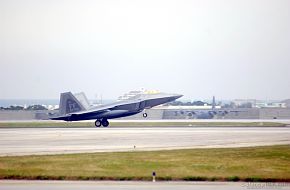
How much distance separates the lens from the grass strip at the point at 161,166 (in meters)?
21.7

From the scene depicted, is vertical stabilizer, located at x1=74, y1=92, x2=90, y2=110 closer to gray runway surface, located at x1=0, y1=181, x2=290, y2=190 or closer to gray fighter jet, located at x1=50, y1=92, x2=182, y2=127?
gray fighter jet, located at x1=50, y1=92, x2=182, y2=127

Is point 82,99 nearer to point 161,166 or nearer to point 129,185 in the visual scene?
point 161,166

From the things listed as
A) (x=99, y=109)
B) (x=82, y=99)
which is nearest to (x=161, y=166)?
(x=99, y=109)

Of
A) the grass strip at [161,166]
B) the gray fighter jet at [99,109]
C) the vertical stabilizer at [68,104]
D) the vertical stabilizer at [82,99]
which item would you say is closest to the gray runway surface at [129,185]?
the grass strip at [161,166]

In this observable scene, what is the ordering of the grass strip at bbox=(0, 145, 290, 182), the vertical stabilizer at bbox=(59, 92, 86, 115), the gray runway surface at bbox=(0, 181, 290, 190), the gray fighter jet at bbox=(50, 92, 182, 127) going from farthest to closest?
the vertical stabilizer at bbox=(59, 92, 86, 115), the gray fighter jet at bbox=(50, 92, 182, 127), the grass strip at bbox=(0, 145, 290, 182), the gray runway surface at bbox=(0, 181, 290, 190)

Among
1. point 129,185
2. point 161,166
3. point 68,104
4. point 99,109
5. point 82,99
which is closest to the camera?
point 129,185

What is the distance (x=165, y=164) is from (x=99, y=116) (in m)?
41.7

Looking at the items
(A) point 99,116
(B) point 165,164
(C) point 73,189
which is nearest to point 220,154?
(B) point 165,164

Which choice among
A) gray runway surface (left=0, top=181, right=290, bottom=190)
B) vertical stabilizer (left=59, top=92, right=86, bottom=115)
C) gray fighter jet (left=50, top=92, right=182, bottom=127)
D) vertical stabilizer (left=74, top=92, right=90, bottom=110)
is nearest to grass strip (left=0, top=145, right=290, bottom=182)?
gray runway surface (left=0, top=181, right=290, bottom=190)

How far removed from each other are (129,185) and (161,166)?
554 cm

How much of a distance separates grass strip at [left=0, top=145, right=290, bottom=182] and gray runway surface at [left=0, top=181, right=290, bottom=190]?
1118 millimetres

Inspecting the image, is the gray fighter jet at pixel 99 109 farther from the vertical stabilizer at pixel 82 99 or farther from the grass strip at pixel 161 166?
the grass strip at pixel 161 166

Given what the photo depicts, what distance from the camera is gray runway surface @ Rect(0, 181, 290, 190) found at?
60.8 feet

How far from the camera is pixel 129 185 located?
1945cm
